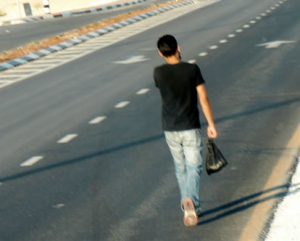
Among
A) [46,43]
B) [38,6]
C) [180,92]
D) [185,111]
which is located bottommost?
[38,6]

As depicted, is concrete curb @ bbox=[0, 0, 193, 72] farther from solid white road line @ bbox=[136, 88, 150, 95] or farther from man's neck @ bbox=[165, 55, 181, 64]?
man's neck @ bbox=[165, 55, 181, 64]

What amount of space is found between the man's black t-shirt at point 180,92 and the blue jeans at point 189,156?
0.08 m

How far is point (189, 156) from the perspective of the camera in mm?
7531

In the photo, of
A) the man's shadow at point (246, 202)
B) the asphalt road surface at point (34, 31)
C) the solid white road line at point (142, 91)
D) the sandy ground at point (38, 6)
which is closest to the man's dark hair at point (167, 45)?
the man's shadow at point (246, 202)

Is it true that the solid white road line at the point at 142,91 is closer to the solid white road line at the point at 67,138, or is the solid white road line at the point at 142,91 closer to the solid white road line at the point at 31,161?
the solid white road line at the point at 67,138

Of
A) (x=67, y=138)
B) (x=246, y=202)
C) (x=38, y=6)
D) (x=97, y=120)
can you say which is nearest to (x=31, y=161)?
(x=67, y=138)

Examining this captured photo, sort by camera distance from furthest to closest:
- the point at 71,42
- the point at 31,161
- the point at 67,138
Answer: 1. the point at 71,42
2. the point at 67,138
3. the point at 31,161

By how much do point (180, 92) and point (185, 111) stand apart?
0.19 metres

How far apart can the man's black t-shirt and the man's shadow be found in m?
0.98

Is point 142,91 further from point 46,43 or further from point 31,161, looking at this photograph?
point 46,43

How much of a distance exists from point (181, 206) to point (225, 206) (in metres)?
0.48

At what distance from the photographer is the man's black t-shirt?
7402 millimetres

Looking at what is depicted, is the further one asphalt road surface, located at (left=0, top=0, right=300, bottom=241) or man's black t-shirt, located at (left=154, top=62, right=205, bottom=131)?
asphalt road surface, located at (left=0, top=0, right=300, bottom=241)

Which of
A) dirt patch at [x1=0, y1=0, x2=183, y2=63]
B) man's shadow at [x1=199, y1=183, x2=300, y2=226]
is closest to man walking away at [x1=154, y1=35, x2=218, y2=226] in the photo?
man's shadow at [x1=199, y1=183, x2=300, y2=226]
